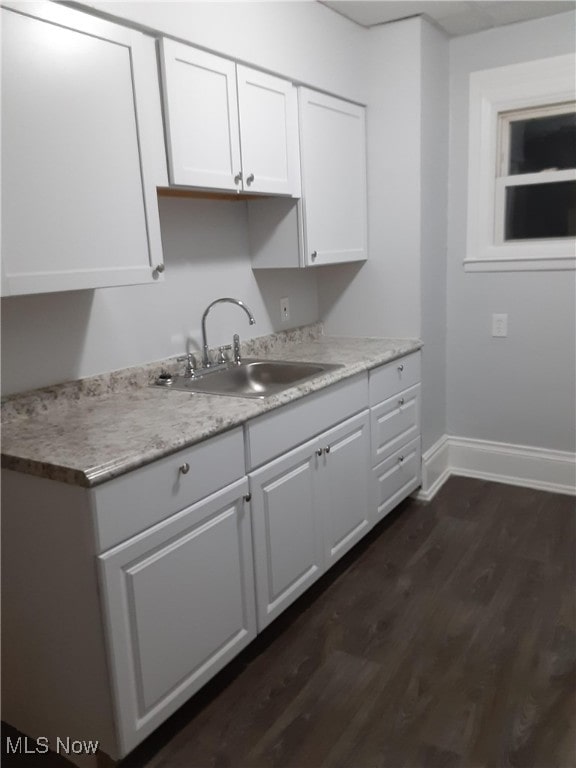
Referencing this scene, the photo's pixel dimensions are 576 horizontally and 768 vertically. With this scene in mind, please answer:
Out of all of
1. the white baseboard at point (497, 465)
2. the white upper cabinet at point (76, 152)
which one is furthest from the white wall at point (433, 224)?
the white upper cabinet at point (76, 152)

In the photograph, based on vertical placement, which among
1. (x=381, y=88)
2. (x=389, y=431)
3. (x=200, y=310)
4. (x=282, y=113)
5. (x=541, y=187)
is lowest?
(x=389, y=431)

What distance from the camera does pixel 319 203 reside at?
2721 millimetres

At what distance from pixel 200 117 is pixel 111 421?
3.44 feet

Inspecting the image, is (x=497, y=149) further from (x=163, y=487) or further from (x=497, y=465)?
(x=163, y=487)

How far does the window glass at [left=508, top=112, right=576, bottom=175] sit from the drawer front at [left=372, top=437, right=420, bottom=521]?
5.08 feet

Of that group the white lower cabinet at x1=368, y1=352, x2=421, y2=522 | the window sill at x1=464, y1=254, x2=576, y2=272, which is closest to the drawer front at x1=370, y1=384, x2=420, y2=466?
the white lower cabinet at x1=368, y1=352, x2=421, y2=522

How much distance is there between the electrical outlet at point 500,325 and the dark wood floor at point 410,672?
110 centimetres

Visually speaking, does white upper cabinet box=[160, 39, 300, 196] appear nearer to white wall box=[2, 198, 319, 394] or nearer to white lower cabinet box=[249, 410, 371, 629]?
white wall box=[2, 198, 319, 394]

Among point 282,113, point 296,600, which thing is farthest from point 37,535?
point 282,113

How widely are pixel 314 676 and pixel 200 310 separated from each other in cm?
145

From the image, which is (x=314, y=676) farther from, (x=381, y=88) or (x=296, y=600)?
(x=381, y=88)

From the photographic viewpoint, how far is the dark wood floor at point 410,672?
5.60 feet

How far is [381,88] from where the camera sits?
2990mm

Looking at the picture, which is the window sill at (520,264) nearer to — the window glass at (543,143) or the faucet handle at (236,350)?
the window glass at (543,143)
